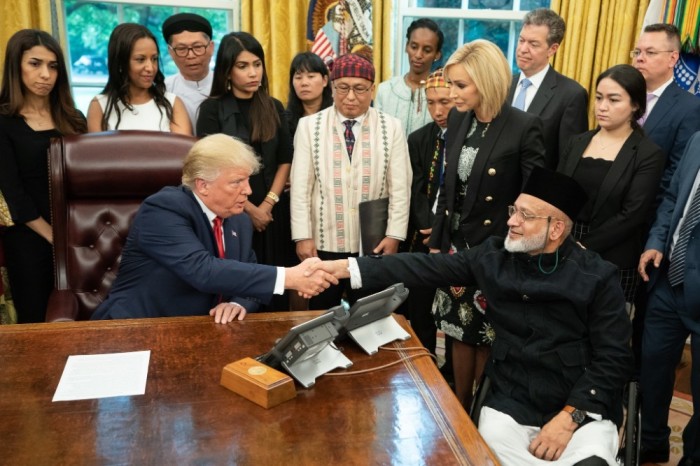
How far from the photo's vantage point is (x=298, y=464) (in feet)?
4.36

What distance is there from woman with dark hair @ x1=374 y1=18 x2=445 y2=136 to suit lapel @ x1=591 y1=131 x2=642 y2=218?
121cm

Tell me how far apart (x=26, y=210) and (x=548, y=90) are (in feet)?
8.57

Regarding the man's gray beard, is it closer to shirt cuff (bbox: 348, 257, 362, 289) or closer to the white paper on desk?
shirt cuff (bbox: 348, 257, 362, 289)

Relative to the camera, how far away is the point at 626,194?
2629 millimetres

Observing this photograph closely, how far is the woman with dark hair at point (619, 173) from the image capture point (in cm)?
260

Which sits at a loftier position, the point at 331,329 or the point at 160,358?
the point at 331,329

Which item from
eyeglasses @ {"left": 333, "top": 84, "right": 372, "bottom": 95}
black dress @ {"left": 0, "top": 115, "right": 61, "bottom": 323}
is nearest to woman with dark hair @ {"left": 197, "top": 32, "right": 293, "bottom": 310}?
eyeglasses @ {"left": 333, "top": 84, "right": 372, "bottom": 95}

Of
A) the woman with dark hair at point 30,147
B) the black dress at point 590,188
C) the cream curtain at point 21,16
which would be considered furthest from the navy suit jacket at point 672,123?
the cream curtain at point 21,16

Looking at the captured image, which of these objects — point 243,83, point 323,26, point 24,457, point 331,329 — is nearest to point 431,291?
point 243,83

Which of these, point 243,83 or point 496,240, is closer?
point 496,240

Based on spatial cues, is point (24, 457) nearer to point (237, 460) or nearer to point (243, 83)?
point (237, 460)

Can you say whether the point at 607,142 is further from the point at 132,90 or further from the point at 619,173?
the point at 132,90

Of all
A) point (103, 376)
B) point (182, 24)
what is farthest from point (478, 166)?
point (182, 24)

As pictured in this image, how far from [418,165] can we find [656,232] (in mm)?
1125
